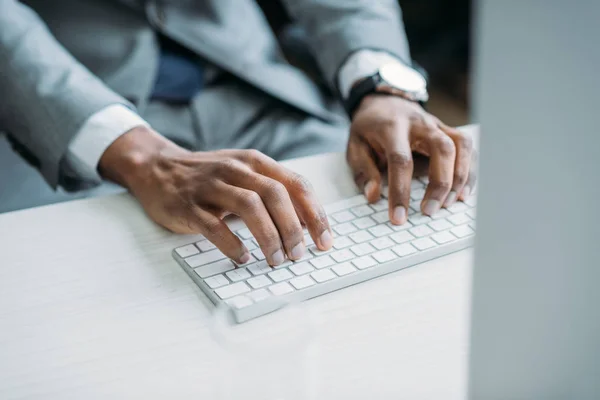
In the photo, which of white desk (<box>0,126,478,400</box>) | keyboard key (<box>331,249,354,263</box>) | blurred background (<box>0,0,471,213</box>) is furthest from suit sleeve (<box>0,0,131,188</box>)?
blurred background (<box>0,0,471,213</box>)

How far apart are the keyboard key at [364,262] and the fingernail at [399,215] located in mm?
79

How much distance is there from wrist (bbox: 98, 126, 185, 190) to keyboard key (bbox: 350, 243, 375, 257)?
0.27 m

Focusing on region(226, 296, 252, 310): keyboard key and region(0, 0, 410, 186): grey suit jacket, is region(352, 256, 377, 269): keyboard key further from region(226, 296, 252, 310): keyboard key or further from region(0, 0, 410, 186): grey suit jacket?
region(0, 0, 410, 186): grey suit jacket

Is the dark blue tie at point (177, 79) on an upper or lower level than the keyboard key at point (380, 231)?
lower

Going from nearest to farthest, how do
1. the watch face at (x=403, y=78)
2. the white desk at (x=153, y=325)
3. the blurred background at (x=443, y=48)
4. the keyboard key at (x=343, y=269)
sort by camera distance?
the white desk at (x=153, y=325)
the keyboard key at (x=343, y=269)
the watch face at (x=403, y=78)
the blurred background at (x=443, y=48)

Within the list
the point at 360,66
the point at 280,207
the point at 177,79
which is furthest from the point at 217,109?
the point at 280,207

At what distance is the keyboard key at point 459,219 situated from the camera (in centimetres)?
71

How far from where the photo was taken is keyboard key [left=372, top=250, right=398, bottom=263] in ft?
2.12

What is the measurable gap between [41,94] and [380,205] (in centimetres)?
45

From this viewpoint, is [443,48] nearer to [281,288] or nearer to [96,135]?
[96,135]

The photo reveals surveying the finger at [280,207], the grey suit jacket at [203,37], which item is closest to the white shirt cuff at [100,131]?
the grey suit jacket at [203,37]

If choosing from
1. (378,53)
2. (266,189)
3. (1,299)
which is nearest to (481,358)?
(266,189)

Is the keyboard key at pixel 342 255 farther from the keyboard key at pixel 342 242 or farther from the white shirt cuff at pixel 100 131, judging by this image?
the white shirt cuff at pixel 100 131

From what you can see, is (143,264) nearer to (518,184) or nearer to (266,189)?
(266,189)
